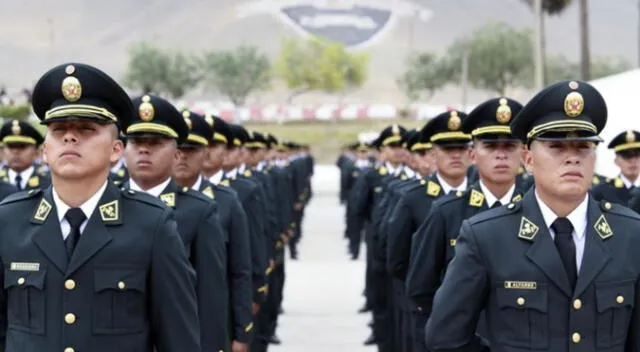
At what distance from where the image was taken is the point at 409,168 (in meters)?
11.4

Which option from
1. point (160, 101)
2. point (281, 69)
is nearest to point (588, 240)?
point (160, 101)

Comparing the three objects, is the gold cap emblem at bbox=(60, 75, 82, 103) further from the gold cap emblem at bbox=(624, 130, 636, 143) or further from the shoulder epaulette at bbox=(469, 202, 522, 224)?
the gold cap emblem at bbox=(624, 130, 636, 143)

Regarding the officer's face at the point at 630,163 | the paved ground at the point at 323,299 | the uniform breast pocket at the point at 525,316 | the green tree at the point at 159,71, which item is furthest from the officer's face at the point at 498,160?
the green tree at the point at 159,71

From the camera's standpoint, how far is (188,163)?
6.53 meters

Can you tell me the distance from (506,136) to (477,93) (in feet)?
462

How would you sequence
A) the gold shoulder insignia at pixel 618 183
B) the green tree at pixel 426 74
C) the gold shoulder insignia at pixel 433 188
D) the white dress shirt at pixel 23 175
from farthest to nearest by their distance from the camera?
1. the green tree at pixel 426 74
2. the white dress shirt at pixel 23 175
3. the gold shoulder insignia at pixel 618 183
4. the gold shoulder insignia at pixel 433 188

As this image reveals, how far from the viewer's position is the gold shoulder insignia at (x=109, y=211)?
362 centimetres

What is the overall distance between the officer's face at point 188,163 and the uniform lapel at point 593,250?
3274 mm

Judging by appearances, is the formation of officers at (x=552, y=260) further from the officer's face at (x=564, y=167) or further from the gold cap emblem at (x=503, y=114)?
the gold cap emblem at (x=503, y=114)

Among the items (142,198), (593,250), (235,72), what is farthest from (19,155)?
(235,72)

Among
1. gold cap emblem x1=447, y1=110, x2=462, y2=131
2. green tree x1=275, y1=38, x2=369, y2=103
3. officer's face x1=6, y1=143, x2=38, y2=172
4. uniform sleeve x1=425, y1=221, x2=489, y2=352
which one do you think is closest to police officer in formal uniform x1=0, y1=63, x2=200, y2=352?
uniform sleeve x1=425, y1=221, x2=489, y2=352

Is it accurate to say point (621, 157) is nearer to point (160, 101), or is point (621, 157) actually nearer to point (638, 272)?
point (160, 101)

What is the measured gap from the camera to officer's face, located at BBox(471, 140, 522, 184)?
5871 millimetres

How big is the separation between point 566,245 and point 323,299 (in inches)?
438
